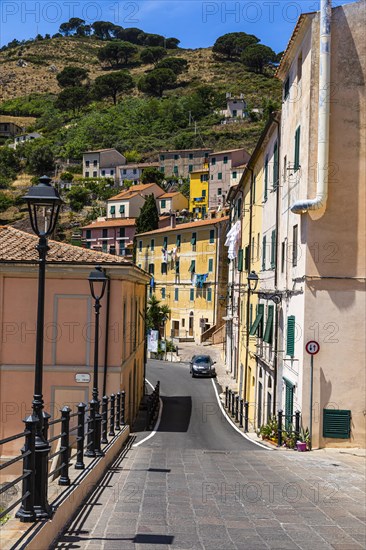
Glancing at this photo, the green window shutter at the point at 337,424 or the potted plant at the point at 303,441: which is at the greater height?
the green window shutter at the point at 337,424

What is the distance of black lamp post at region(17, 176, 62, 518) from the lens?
283 inches

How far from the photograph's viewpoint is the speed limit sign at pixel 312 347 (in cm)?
1828

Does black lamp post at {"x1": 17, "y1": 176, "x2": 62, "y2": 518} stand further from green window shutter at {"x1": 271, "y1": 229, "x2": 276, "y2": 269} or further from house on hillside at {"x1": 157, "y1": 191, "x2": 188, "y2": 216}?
house on hillside at {"x1": 157, "y1": 191, "x2": 188, "y2": 216}

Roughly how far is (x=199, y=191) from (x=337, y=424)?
8121cm

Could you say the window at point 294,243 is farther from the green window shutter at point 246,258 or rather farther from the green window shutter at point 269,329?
the green window shutter at point 246,258

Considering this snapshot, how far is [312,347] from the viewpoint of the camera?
60.0 feet

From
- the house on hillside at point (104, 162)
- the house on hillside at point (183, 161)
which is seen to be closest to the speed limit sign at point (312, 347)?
the house on hillside at point (183, 161)

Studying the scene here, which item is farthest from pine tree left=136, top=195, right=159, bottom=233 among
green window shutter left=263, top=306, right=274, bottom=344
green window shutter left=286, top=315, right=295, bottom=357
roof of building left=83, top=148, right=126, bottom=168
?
green window shutter left=286, top=315, right=295, bottom=357

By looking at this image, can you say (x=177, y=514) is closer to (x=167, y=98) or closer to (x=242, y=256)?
(x=242, y=256)

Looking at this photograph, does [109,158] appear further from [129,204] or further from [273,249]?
[273,249]

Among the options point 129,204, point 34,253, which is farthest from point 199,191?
point 34,253

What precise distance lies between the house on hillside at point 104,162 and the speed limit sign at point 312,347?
107708 mm

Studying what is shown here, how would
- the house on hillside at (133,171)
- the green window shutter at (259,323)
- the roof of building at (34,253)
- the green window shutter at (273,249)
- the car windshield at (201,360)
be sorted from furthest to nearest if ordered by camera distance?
the house on hillside at (133,171) → the car windshield at (201,360) → the green window shutter at (259,323) → the green window shutter at (273,249) → the roof of building at (34,253)

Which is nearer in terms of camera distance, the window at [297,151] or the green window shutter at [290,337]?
the green window shutter at [290,337]
